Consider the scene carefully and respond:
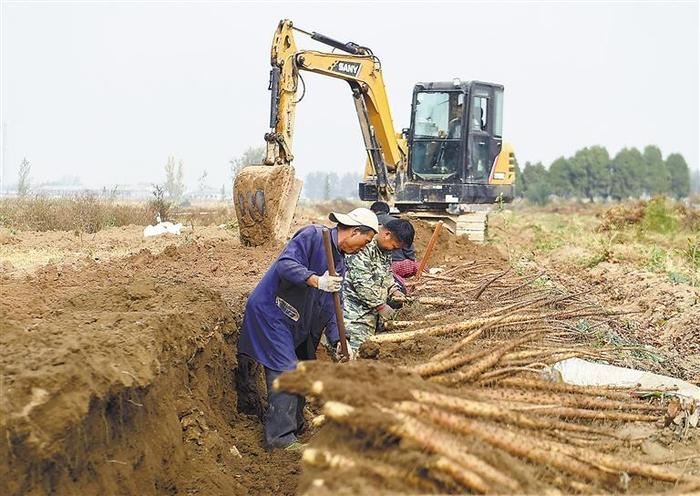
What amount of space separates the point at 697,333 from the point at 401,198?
9.10 m

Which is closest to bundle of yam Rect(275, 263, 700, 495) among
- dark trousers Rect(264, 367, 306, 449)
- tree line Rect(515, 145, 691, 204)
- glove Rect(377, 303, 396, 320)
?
dark trousers Rect(264, 367, 306, 449)

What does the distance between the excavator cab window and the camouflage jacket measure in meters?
10.6

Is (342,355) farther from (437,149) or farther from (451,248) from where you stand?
(437,149)

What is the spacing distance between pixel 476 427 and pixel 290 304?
2875 millimetres

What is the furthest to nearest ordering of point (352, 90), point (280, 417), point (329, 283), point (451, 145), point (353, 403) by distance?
1. point (451, 145)
2. point (352, 90)
3. point (280, 417)
4. point (329, 283)
5. point (353, 403)

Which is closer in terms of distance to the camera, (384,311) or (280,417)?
(280,417)

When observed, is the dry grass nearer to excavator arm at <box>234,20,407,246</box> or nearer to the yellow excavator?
the yellow excavator

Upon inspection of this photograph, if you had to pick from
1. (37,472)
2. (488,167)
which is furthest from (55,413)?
→ (488,167)

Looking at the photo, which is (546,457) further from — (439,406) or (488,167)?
(488,167)

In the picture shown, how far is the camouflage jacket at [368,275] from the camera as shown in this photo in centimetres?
705

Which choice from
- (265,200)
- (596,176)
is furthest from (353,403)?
(596,176)

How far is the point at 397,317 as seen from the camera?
25.3ft

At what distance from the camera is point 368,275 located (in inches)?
278

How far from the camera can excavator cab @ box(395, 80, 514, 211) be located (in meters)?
17.2
